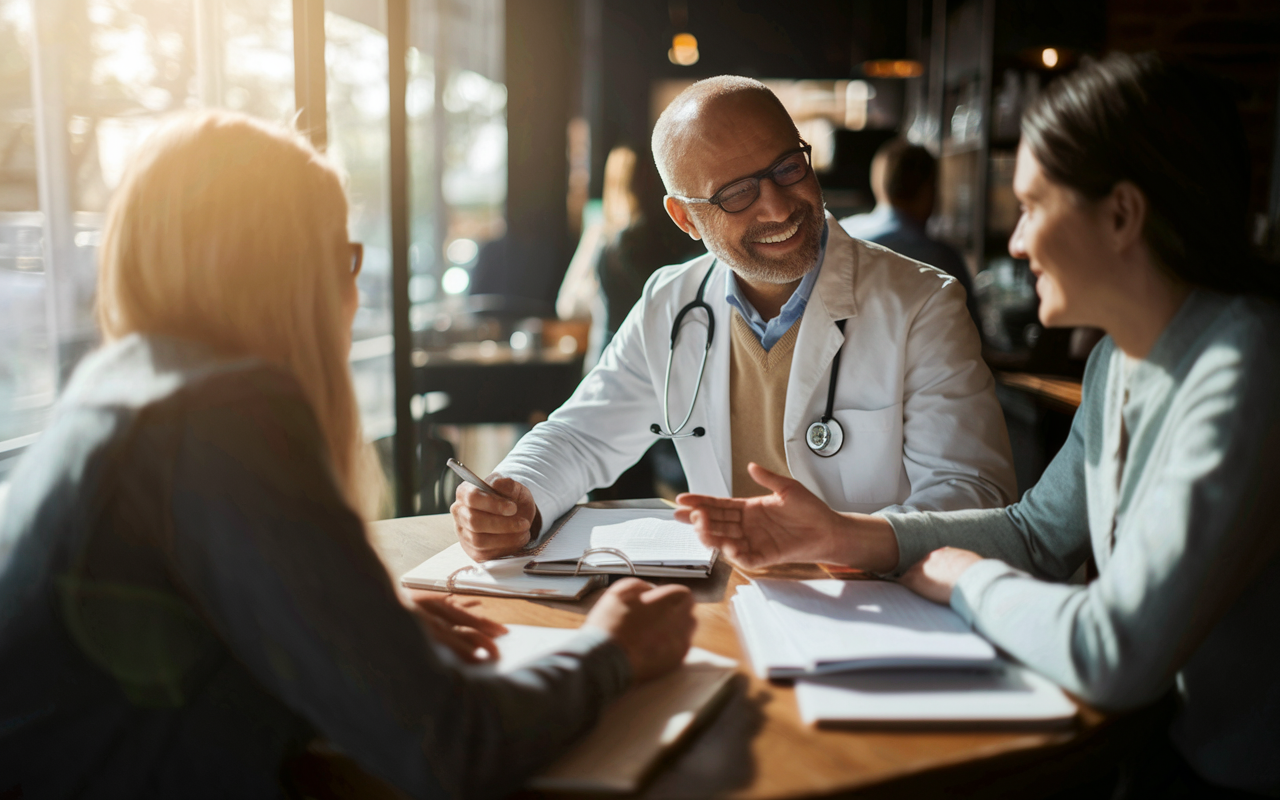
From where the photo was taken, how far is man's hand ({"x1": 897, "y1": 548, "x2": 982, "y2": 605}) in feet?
3.82

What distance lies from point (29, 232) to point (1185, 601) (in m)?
2.47

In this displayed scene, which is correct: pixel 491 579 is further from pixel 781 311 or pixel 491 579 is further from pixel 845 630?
pixel 781 311

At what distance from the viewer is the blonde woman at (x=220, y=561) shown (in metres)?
0.78

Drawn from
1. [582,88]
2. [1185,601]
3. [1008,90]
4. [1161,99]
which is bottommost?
[1185,601]

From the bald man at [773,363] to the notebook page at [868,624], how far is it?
0.40 meters

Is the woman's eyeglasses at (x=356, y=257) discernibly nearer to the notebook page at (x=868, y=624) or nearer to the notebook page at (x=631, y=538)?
the notebook page at (x=631, y=538)

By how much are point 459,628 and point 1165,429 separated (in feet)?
2.78

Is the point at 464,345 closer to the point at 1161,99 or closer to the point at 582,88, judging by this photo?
the point at 1161,99

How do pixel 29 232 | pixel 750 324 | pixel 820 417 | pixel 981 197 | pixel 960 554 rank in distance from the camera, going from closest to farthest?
pixel 960 554
pixel 820 417
pixel 750 324
pixel 29 232
pixel 981 197

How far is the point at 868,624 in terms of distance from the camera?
108cm

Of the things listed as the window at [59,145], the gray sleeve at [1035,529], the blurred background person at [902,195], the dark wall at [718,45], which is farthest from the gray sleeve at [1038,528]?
the dark wall at [718,45]

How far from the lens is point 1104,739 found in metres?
0.93

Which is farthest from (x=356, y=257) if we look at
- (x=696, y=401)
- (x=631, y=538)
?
(x=696, y=401)

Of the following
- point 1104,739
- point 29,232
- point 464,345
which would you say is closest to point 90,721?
point 1104,739
